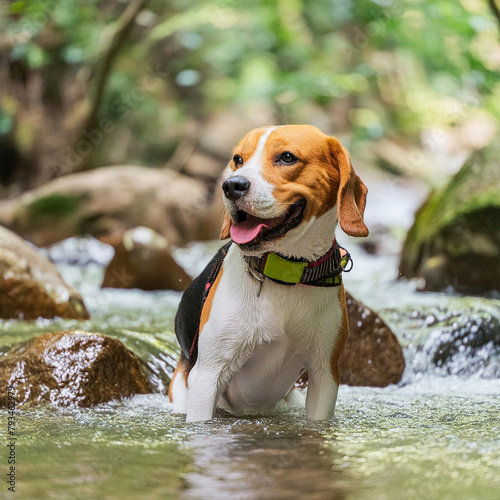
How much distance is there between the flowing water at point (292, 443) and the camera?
2295 millimetres

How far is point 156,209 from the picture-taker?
38.0 ft

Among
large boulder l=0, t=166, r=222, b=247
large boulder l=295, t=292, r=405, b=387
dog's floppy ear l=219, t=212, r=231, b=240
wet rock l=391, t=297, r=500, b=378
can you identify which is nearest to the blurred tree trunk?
large boulder l=0, t=166, r=222, b=247

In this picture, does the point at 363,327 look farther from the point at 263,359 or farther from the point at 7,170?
the point at 7,170

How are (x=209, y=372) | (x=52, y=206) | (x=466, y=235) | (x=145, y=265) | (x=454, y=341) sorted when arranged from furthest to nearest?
(x=52, y=206) → (x=145, y=265) → (x=466, y=235) → (x=454, y=341) → (x=209, y=372)

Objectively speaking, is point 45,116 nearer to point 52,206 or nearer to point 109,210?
point 52,206

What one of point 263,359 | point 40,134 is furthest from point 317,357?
point 40,134

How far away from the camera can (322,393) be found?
11.1 feet

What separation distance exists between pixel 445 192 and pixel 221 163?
655cm

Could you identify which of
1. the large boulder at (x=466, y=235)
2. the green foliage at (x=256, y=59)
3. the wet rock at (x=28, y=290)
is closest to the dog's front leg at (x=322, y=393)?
the wet rock at (x=28, y=290)

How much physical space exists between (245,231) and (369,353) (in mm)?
2356

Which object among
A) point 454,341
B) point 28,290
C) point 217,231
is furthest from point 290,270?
point 217,231

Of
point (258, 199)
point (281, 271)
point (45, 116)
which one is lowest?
point (281, 271)

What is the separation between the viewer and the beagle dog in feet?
10.1

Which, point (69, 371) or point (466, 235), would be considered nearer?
point (69, 371)
